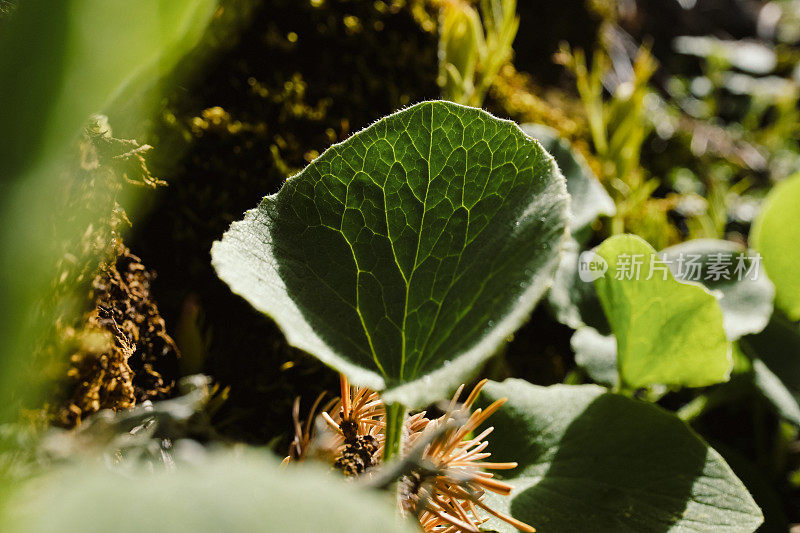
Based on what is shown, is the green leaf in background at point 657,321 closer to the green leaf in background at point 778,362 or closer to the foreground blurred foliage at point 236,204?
the foreground blurred foliage at point 236,204

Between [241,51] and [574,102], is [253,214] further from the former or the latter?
[574,102]

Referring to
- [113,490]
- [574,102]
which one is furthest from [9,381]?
[574,102]

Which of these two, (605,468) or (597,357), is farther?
(597,357)

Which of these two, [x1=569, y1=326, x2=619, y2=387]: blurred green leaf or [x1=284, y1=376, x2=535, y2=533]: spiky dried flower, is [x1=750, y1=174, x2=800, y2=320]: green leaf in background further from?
[x1=284, y1=376, x2=535, y2=533]: spiky dried flower

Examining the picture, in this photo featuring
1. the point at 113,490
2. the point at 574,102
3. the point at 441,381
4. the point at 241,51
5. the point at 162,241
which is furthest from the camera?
the point at 574,102

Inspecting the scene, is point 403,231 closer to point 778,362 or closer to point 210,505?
point 210,505

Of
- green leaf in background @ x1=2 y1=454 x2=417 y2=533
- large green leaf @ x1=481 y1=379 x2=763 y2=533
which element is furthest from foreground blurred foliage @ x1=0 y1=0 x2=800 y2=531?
large green leaf @ x1=481 y1=379 x2=763 y2=533

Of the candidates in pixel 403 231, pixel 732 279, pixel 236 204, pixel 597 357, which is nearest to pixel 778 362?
pixel 732 279
